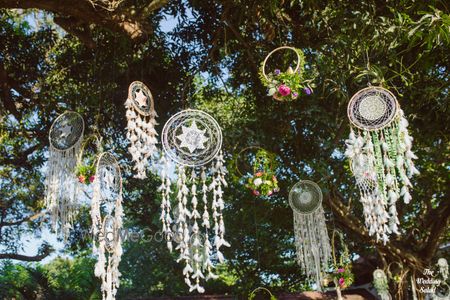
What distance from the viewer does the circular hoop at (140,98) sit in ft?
13.4

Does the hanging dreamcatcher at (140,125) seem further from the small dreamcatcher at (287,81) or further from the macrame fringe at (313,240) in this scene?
the macrame fringe at (313,240)

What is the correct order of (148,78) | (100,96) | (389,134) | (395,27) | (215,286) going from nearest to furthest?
(389,134) < (395,27) < (100,96) < (148,78) < (215,286)

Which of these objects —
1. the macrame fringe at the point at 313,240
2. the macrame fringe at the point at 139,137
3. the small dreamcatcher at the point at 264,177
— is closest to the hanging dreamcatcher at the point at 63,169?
the macrame fringe at the point at 139,137

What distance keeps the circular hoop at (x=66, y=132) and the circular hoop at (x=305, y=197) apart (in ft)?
7.88

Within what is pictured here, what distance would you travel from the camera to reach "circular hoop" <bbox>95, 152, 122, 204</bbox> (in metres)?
4.54

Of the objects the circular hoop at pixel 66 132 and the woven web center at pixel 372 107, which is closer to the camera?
the woven web center at pixel 372 107

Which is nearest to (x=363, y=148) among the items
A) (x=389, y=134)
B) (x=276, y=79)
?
(x=389, y=134)

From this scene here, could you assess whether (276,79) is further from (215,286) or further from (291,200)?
(215,286)

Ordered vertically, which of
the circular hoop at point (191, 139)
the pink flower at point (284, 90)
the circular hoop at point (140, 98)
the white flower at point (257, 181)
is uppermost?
the circular hoop at point (140, 98)

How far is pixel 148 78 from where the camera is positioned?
5875 mm

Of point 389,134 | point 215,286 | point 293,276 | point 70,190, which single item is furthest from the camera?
point 215,286

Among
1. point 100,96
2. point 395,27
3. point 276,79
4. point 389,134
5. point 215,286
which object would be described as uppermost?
point 100,96

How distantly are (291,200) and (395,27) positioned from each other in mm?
2407

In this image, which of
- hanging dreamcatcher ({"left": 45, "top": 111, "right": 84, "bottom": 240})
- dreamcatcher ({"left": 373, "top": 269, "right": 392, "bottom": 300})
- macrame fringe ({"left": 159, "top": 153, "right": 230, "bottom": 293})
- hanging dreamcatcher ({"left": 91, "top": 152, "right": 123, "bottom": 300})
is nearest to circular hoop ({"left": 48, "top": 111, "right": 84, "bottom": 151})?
hanging dreamcatcher ({"left": 45, "top": 111, "right": 84, "bottom": 240})
